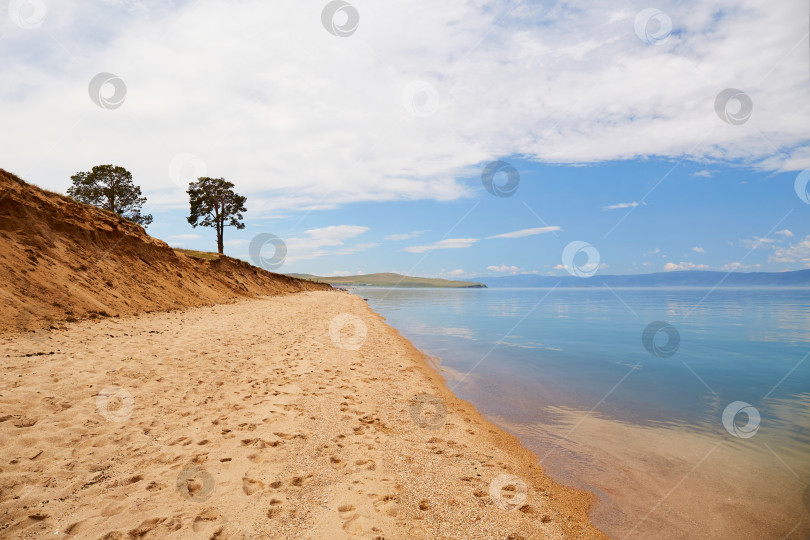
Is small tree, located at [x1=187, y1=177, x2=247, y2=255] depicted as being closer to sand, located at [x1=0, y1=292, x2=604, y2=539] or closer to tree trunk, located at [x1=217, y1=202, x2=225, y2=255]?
tree trunk, located at [x1=217, y1=202, x2=225, y2=255]

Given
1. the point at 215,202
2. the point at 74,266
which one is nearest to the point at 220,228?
the point at 215,202

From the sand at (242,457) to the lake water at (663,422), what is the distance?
1.13 meters

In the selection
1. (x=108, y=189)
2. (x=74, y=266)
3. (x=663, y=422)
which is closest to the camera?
(x=663, y=422)

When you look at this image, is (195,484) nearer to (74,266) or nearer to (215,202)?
(74,266)

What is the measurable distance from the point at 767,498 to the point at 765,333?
1209 inches

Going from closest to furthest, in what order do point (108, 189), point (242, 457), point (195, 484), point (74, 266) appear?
1. point (195, 484)
2. point (242, 457)
3. point (74, 266)
4. point (108, 189)

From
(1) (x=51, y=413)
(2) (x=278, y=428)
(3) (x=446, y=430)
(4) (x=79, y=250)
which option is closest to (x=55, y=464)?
(1) (x=51, y=413)

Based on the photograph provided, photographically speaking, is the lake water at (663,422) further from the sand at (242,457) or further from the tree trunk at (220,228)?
the tree trunk at (220,228)

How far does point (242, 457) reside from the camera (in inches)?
223

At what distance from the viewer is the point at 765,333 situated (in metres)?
27.3

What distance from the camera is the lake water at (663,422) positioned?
573 cm

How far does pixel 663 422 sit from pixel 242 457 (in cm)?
1097

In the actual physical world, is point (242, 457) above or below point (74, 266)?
below

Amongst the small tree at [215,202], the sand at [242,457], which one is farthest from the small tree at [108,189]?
the sand at [242,457]
